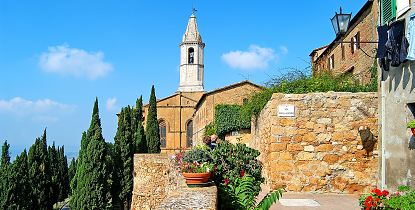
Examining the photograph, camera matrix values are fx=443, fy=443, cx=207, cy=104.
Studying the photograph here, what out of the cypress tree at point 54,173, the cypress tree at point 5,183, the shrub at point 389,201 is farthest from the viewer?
the cypress tree at point 54,173

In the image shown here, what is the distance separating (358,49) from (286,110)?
11106 mm

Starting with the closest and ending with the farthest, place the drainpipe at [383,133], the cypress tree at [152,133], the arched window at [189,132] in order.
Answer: the drainpipe at [383,133] → the cypress tree at [152,133] → the arched window at [189,132]

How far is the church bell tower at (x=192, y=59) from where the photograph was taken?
→ 65875mm

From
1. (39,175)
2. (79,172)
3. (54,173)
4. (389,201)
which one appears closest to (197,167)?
(389,201)

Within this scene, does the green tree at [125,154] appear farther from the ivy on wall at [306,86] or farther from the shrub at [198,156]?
the shrub at [198,156]

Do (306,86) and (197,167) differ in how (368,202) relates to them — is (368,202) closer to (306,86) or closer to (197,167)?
(197,167)

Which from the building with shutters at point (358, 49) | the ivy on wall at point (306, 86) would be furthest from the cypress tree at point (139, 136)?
the ivy on wall at point (306, 86)

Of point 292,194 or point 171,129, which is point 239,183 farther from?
point 171,129

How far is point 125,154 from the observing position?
95.7 feet

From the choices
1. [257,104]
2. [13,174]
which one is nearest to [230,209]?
[257,104]

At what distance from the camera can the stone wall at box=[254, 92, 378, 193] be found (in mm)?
11055

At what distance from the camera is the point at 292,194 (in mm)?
10820

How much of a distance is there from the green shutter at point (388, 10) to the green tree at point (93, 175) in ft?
58.9

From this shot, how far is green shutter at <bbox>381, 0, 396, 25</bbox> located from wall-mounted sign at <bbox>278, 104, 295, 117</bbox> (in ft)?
9.63
